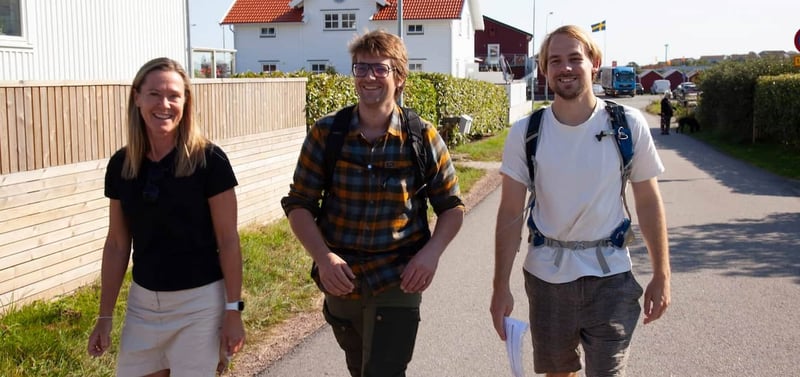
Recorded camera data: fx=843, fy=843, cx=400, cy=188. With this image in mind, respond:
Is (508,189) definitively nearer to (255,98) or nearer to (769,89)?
(255,98)

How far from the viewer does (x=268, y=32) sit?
49750 millimetres

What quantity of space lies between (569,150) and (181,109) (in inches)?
61.9

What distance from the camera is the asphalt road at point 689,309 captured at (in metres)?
5.34

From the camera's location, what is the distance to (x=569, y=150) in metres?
3.47

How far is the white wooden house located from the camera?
47.9 meters

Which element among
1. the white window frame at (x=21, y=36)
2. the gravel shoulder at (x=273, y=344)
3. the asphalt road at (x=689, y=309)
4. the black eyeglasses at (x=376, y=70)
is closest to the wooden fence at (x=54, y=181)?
the gravel shoulder at (x=273, y=344)

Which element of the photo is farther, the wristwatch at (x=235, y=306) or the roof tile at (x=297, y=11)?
the roof tile at (x=297, y=11)

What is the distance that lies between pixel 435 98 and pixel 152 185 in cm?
1814

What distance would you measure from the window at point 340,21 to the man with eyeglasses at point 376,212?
150 ft

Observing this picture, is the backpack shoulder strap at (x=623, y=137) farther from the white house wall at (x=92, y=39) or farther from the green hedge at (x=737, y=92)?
the green hedge at (x=737, y=92)

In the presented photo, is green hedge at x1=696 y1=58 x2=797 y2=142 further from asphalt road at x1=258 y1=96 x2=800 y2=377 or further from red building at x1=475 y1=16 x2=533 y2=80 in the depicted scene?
red building at x1=475 y1=16 x2=533 y2=80

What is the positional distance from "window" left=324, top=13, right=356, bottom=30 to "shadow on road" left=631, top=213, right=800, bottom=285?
1535 inches

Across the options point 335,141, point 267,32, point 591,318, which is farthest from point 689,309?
point 267,32

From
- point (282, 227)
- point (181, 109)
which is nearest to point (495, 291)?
point (181, 109)
